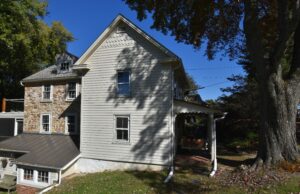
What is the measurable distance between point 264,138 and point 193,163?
Answer: 4738 mm

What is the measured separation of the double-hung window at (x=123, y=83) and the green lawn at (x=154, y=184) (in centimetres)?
509

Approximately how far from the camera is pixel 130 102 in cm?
1845

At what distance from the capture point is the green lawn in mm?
12172

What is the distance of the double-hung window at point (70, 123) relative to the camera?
23333 mm

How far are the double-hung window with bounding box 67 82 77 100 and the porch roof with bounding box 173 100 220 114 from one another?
9.84 metres

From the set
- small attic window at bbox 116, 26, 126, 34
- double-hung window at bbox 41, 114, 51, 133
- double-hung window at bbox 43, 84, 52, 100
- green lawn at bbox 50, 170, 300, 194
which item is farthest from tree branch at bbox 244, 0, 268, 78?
double-hung window at bbox 41, 114, 51, 133

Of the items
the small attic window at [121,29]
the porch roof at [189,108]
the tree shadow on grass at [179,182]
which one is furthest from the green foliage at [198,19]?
the tree shadow on grass at [179,182]

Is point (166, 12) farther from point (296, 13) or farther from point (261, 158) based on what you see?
point (261, 158)

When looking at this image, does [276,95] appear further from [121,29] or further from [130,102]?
[121,29]

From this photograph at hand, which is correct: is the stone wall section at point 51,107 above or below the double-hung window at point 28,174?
above

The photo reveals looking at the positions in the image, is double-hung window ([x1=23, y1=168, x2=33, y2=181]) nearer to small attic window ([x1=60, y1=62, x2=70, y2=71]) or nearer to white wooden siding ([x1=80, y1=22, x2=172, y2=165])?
white wooden siding ([x1=80, y1=22, x2=172, y2=165])

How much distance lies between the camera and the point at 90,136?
64.1 ft

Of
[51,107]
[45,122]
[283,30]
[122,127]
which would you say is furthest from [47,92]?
[283,30]

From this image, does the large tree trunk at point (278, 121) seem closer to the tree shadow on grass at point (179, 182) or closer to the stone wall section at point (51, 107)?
the tree shadow on grass at point (179, 182)
